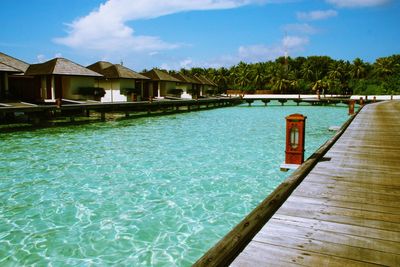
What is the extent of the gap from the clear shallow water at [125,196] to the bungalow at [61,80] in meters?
12.5

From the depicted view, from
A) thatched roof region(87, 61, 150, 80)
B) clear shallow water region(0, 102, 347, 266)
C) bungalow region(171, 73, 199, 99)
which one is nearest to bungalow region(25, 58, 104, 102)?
thatched roof region(87, 61, 150, 80)

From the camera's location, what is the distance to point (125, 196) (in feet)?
26.0

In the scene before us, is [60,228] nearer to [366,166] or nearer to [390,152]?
[366,166]

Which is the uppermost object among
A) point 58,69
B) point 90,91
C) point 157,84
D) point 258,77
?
point 258,77

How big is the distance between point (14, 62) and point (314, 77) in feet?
219

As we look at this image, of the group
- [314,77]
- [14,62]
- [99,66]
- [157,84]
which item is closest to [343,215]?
[14,62]

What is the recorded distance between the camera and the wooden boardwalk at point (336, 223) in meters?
2.96

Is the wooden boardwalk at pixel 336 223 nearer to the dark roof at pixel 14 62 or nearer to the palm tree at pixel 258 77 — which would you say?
the dark roof at pixel 14 62

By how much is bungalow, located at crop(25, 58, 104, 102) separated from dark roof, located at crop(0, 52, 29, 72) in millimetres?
845

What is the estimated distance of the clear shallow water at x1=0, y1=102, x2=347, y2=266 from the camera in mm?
5423

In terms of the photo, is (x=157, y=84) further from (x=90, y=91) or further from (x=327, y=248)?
(x=327, y=248)

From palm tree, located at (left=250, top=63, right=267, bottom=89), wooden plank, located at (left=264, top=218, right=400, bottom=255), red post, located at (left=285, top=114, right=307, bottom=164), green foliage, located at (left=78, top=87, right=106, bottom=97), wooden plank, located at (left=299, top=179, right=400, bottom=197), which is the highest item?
palm tree, located at (left=250, top=63, right=267, bottom=89)

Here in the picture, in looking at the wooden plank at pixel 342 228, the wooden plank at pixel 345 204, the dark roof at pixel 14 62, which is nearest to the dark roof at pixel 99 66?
Result: the dark roof at pixel 14 62

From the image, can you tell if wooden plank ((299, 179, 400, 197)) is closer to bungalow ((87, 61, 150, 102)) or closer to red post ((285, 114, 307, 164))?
red post ((285, 114, 307, 164))
